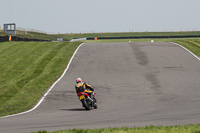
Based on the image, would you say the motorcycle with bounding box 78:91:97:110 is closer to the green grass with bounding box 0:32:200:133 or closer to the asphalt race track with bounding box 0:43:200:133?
the asphalt race track with bounding box 0:43:200:133

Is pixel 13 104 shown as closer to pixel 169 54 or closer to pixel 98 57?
pixel 98 57

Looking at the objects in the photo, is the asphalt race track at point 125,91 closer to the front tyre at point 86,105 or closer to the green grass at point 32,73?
the front tyre at point 86,105

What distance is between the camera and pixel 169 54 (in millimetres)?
36031

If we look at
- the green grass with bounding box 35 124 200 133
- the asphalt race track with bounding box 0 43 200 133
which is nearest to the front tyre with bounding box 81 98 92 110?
the asphalt race track with bounding box 0 43 200 133

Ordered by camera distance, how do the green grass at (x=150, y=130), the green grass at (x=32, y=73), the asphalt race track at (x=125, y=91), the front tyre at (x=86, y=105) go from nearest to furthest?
1. the green grass at (x=150, y=130)
2. the green grass at (x=32, y=73)
3. the asphalt race track at (x=125, y=91)
4. the front tyre at (x=86, y=105)

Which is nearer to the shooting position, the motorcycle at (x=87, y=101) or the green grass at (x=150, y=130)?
the green grass at (x=150, y=130)

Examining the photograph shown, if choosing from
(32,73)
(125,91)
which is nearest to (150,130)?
(125,91)

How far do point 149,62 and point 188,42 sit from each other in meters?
13.6

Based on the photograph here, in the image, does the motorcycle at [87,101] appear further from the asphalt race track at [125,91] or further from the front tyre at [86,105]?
the asphalt race track at [125,91]

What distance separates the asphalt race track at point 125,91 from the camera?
12805 mm

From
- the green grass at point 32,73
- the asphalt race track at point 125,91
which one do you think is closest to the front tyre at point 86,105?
the asphalt race track at point 125,91

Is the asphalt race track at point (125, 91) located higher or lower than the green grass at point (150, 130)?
lower

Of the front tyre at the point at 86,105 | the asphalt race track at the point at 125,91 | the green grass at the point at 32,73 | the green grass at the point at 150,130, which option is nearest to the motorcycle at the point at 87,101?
the front tyre at the point at 86,105

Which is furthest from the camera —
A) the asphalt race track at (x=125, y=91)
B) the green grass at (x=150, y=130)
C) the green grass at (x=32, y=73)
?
the asphalt race track at (x=125, y=91)
